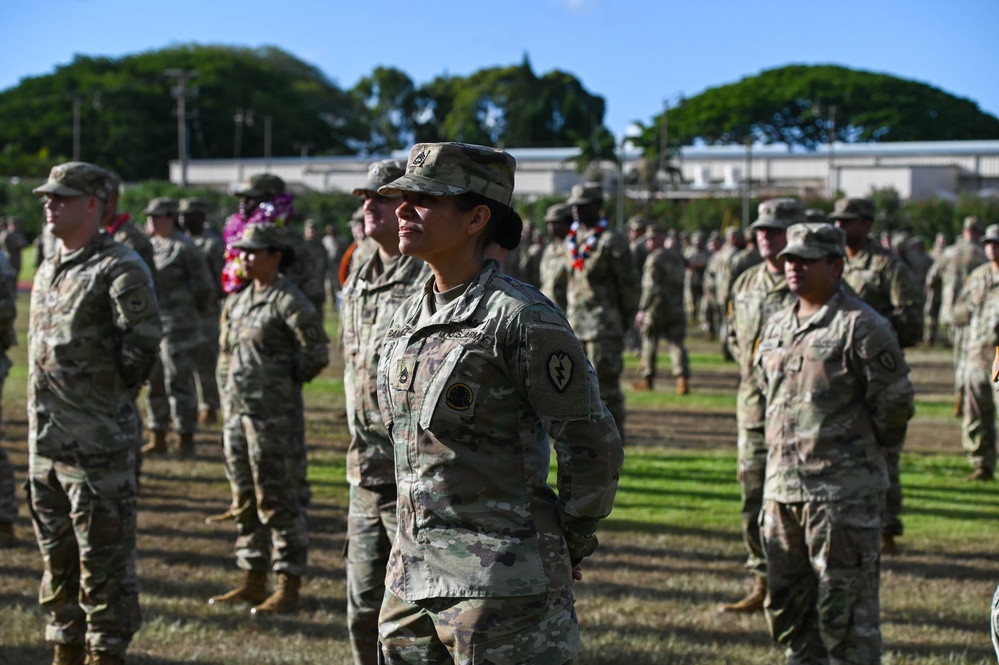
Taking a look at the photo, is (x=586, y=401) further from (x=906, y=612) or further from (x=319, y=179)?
(x=319, y=179)

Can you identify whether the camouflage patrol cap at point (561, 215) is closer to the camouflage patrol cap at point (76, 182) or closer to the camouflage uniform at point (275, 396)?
the camouflage uniform at point (275, 396)

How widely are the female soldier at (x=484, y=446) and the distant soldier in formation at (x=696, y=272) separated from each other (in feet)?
73.8

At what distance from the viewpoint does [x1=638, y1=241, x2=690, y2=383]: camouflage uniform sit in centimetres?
1602

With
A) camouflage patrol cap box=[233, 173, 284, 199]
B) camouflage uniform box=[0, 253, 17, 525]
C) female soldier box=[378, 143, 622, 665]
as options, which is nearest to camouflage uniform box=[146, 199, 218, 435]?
camouflage patrol cap box=[233, 173, 284, 199]

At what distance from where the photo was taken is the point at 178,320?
441 inches

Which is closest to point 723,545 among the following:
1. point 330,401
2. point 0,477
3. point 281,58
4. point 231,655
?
point 231,655

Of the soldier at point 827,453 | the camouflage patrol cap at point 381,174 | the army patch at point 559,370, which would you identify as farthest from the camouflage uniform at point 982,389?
the army patch at point 559,370


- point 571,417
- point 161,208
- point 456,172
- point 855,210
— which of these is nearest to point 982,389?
point 855,210

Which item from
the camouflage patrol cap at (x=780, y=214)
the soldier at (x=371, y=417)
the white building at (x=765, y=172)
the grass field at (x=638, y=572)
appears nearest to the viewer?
the soldier at (x=371, y=417)

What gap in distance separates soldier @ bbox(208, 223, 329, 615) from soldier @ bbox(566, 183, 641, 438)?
14.1ft

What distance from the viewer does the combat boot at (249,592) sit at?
6.68 meters

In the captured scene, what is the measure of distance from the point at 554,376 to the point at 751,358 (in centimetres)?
403

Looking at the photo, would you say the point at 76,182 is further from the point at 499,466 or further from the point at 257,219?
the point at 499,466

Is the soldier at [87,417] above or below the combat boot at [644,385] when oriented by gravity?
above
